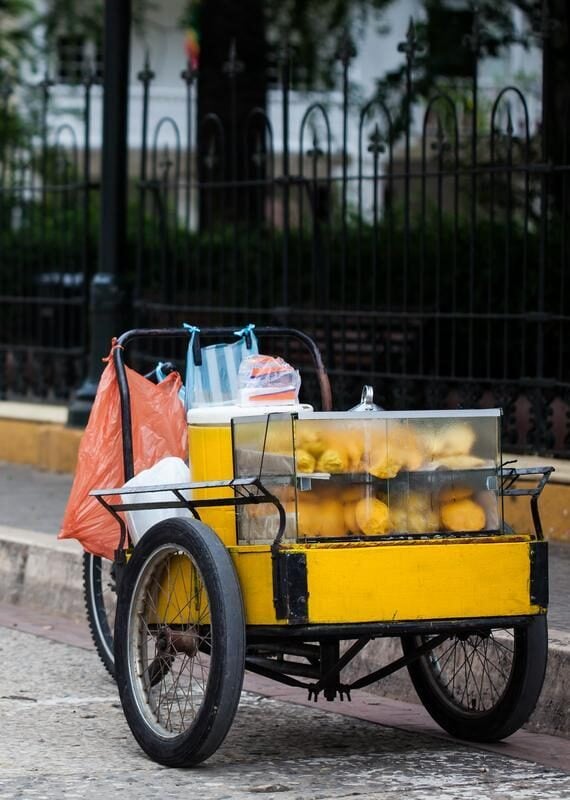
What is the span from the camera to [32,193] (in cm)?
1300

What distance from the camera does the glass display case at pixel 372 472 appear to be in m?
5.02

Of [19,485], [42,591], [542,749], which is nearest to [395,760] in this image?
[542,749]

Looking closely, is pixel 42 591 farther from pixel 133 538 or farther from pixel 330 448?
pixel 330 448

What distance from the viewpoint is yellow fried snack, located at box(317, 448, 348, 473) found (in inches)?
197

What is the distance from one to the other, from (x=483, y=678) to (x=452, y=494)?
34.1 inches

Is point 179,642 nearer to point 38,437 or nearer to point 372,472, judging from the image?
point 372,472

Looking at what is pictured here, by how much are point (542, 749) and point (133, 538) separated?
1.48 metres

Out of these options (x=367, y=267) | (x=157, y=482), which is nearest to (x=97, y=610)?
→ (x=157, y=482)

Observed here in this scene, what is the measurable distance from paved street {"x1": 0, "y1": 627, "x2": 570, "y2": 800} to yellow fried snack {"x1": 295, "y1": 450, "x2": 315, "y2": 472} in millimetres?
895

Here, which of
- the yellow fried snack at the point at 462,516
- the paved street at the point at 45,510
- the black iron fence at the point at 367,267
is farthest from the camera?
the black iron fence at the point at 367,267

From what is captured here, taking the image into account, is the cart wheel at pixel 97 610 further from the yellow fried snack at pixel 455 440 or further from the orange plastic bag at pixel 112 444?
the yellow fried snack at pixel 455 440

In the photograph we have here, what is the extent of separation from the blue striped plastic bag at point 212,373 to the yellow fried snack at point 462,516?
909mm

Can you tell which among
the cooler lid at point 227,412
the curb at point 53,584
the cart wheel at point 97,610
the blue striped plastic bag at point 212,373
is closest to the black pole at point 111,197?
the curb at point 53,584

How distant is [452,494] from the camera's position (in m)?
5.16
